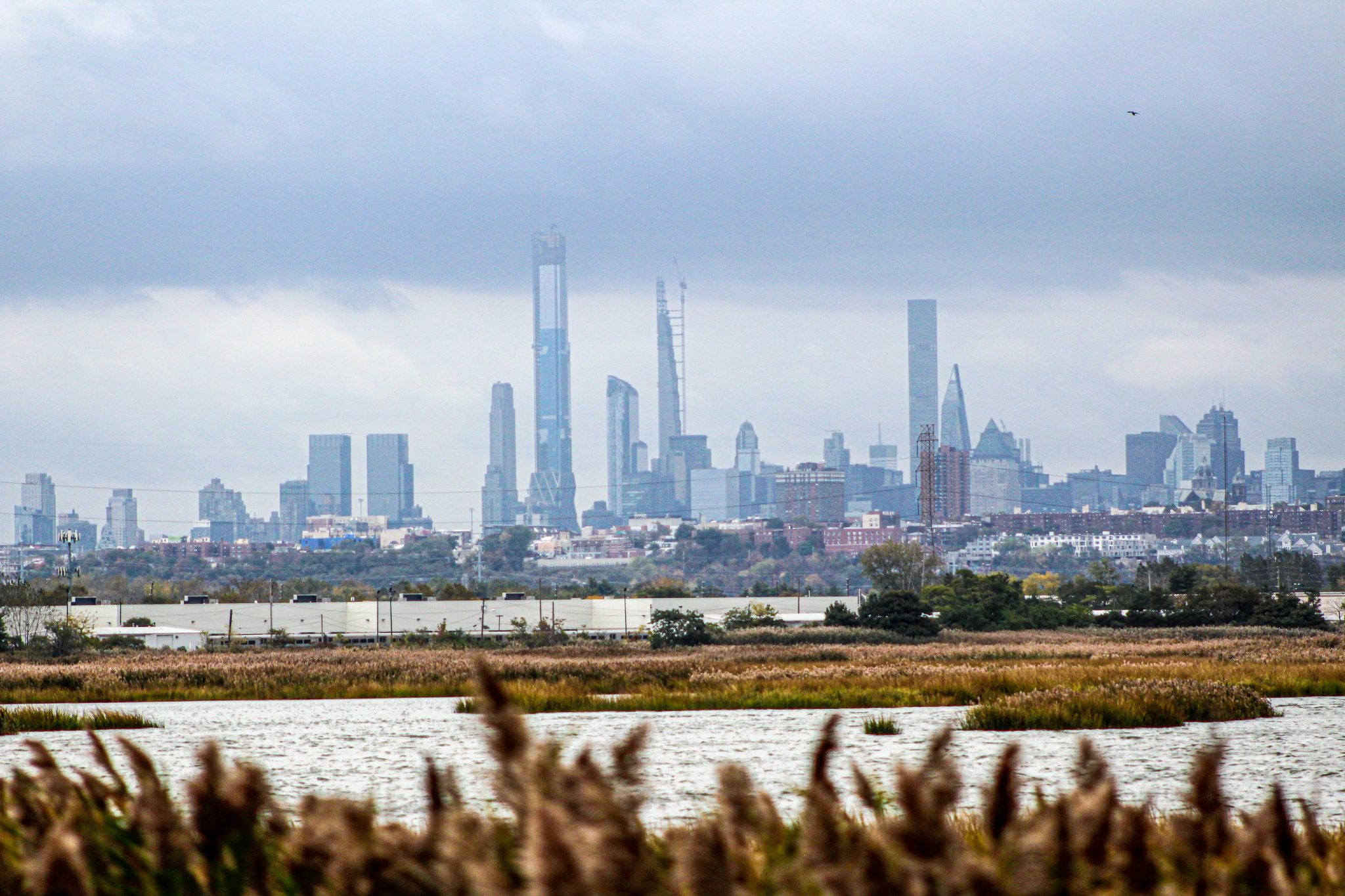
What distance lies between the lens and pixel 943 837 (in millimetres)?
2365

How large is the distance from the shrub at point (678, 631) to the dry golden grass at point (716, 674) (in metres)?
8.73

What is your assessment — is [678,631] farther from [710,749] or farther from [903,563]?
[903,563]

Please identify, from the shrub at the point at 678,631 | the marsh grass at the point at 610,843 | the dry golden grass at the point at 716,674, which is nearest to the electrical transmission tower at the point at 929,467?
the shrub at the point at 678,631

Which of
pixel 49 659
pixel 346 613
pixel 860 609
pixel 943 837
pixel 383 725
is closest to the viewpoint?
pixel 943 837

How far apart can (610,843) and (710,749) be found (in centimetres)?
1303

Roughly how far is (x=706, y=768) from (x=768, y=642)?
143ft

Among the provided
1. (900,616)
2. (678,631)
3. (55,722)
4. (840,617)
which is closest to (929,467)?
(840,617)

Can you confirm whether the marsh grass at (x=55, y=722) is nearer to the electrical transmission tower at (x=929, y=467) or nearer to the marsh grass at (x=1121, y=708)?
the marsh grass at (x=1121, y=708)

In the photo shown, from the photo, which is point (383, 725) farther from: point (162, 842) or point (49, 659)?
point (49, 659)

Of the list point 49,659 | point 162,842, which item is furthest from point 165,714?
point 49,659

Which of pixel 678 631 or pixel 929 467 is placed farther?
pixel 929 467

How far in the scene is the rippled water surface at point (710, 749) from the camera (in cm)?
1105

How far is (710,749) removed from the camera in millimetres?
14992

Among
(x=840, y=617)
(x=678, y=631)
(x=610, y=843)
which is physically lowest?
(x=840, y=617)
